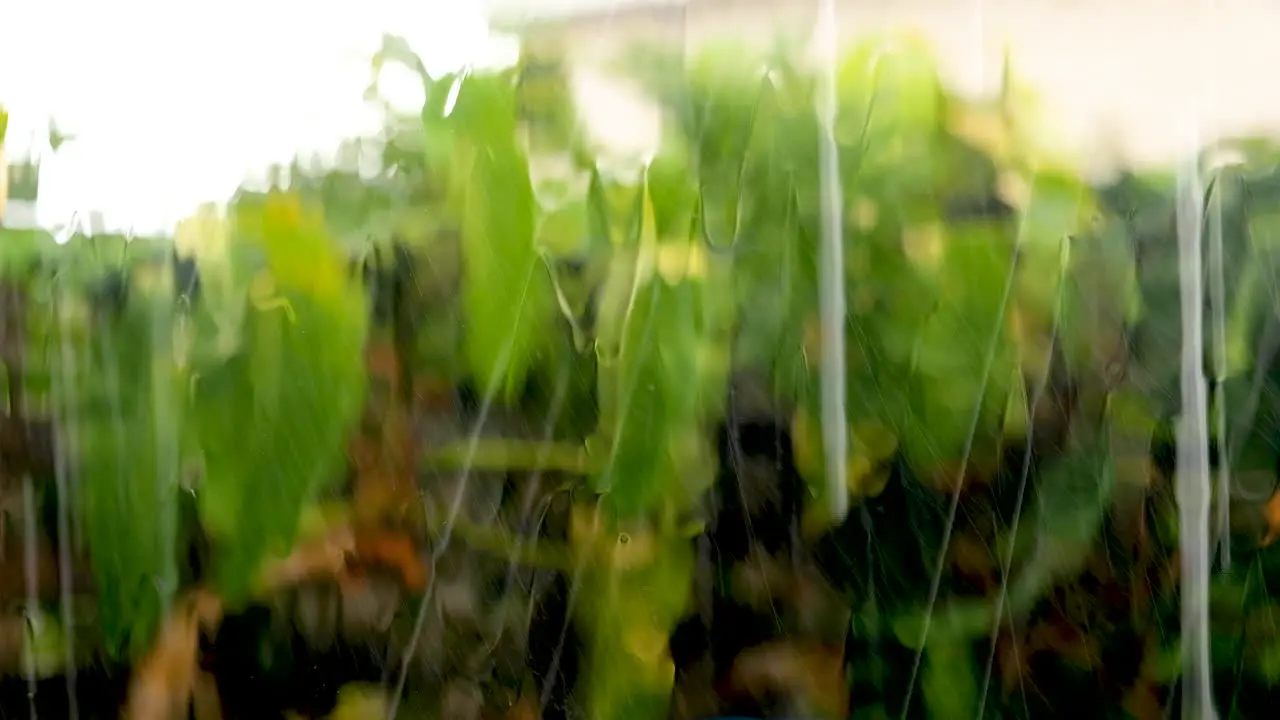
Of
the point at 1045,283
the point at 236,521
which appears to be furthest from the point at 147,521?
the point at 1045,283

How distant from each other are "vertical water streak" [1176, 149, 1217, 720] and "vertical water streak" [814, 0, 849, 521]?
150 millimetres

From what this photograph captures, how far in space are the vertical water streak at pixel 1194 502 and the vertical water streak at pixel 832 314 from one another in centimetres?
15

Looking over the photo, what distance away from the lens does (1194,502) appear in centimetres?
47

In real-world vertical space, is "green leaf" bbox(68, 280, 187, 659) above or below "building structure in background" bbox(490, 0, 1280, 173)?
below

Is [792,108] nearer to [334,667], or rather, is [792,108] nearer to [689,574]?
[689,574]

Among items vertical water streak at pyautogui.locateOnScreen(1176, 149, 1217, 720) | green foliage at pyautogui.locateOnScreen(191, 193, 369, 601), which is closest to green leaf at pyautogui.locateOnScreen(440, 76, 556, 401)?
green foliage at pyautogui.locateOnScreen(191, 193, 369, 601)

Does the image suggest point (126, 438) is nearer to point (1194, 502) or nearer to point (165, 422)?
point (165, 422)

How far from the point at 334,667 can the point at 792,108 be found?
388mm

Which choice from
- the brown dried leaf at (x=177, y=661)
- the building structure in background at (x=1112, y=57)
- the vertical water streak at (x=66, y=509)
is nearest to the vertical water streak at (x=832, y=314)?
the building structure in background at (x=1112, y=57)

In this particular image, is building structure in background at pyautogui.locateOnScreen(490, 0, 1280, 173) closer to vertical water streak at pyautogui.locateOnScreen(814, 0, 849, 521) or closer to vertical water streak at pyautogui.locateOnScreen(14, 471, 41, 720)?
vertical water streak at pyautogui.locateOnScreen(814, 0, 849, 521)

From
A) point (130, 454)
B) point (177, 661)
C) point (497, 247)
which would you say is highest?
point (497, 247)

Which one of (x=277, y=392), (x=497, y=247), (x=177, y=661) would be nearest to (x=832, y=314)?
(x=497, y=247)

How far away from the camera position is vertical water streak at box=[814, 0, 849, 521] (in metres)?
0.51

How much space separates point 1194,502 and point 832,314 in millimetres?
182
